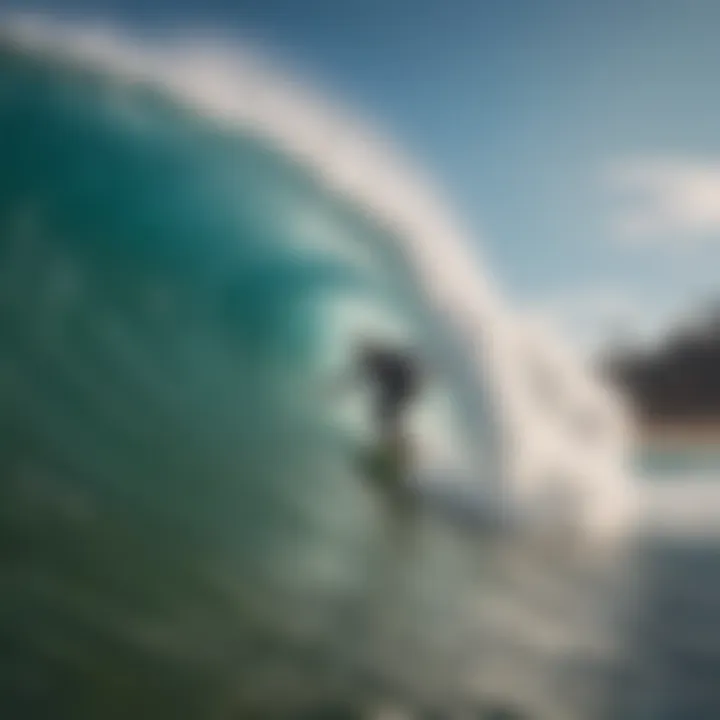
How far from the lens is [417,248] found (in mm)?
1091

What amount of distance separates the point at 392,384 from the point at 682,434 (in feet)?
1.11

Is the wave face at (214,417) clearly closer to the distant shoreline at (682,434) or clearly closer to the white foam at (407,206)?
the white foam at (407,206)

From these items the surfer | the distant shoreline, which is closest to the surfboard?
the surfer

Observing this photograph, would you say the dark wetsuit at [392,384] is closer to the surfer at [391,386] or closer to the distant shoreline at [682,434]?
the surfer at [391,386]

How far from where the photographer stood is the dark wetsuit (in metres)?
1.06

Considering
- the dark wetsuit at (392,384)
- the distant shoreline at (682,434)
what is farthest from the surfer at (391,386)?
the distant shoreline at (682,434)

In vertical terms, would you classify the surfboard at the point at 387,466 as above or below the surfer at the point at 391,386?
below

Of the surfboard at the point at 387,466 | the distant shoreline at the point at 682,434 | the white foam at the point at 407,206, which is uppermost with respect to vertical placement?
the white foam at the point at 407,206

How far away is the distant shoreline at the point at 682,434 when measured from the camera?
3.40 feet

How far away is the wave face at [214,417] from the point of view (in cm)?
103

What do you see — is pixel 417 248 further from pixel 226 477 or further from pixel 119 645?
pixel 119 645

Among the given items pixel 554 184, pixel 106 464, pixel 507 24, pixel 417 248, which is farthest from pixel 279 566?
pixel 507 24

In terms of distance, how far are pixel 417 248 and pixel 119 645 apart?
1.90 feet

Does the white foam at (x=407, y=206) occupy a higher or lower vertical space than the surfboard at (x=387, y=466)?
higher
